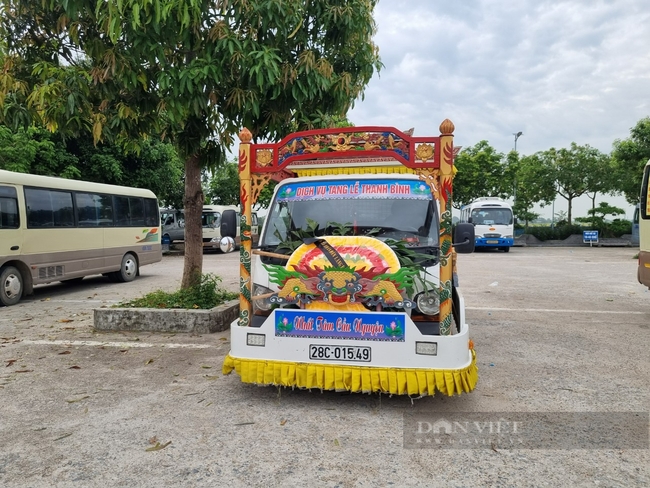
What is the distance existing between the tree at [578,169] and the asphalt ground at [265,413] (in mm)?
25242

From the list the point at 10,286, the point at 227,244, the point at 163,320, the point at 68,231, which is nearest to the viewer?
the point at 227,244

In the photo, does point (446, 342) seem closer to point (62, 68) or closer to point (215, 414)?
point (215, 414)

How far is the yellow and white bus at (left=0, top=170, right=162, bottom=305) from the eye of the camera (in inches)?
Result: 374

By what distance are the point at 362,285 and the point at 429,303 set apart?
0.61 m

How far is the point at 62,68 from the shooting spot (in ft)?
20.5

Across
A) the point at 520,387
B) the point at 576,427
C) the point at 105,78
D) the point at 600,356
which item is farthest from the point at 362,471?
the point at 105,78

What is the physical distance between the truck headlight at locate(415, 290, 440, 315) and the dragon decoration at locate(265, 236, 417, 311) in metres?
0.16

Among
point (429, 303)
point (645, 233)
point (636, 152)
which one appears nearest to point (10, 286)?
point (429, 303)

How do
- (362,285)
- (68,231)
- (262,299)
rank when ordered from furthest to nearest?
(68,231) < (262,299) < (362,285)

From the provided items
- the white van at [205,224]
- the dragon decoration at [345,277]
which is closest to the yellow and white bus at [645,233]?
the dragon decoration at [345,277]

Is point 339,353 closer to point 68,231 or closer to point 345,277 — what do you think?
point 345,277

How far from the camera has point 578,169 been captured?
29.7 m

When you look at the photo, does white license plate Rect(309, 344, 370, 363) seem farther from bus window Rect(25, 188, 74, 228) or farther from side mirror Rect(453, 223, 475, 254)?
bus window Rect(25, 188, 74, 228)

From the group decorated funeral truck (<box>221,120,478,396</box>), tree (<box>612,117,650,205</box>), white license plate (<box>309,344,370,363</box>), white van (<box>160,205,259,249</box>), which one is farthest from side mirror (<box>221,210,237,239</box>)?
tree (<box>612,117,650,205</box>)
